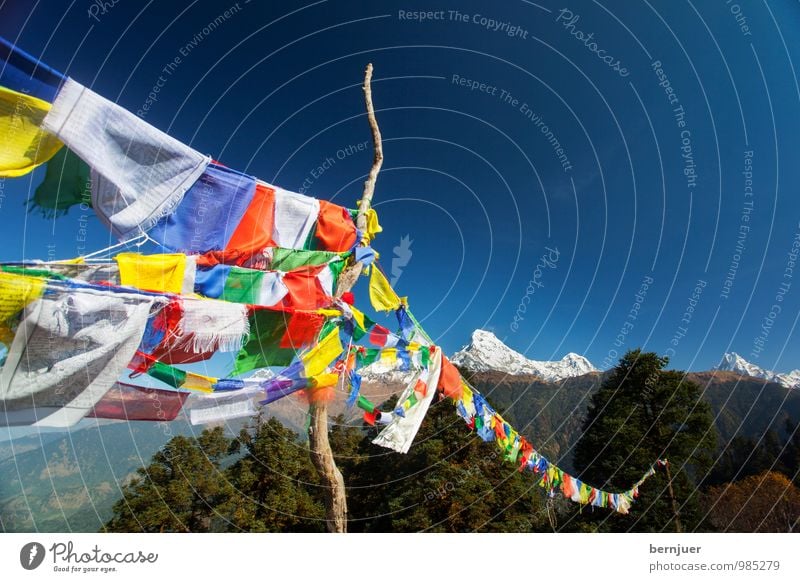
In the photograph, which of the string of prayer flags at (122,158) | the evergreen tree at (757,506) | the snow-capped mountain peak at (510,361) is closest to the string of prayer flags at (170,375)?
the string of prayer flags at (122,158)

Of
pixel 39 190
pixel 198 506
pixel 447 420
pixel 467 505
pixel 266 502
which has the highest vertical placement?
pixel 39 190

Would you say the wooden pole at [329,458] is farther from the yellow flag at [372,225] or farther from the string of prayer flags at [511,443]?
the string of prayer flags at [511,443]

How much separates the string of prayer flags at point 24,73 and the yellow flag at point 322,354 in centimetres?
321

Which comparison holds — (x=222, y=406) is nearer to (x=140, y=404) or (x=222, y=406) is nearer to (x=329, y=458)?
(x=140, y=404)

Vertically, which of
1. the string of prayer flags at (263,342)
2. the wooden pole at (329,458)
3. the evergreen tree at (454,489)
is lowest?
the evergreen tree at (454,489)

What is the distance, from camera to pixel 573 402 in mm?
106062

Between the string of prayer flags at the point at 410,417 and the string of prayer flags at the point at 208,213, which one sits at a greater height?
the string of prayer flags at the point at 208,213

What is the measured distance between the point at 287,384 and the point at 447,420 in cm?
1500

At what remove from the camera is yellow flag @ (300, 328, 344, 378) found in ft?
13.7

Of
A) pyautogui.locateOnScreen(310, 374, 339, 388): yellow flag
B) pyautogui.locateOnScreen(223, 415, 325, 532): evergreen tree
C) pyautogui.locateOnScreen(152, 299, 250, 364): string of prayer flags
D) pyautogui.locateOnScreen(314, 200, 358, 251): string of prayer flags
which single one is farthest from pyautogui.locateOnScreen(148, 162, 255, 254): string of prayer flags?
pyautogui.locateOnScreen(223, 415, 325, 532): evergreen tree

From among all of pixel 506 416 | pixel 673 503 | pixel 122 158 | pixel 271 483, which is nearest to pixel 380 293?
pixel 122 158
